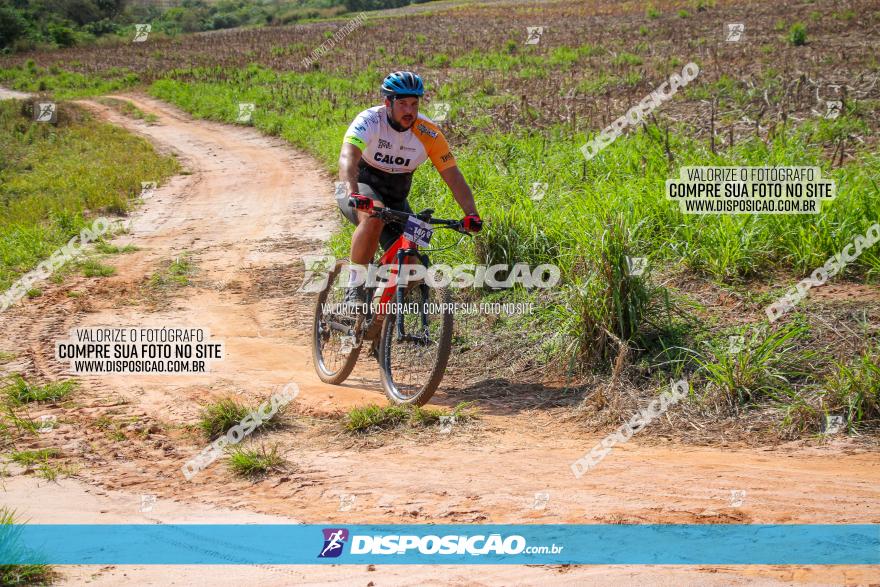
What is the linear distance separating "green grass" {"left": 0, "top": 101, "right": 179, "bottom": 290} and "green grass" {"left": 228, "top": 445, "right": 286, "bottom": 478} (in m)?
6.17

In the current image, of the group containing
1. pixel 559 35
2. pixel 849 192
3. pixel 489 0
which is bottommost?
pixel 849 192

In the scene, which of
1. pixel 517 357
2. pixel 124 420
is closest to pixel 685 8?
pixel 517 357

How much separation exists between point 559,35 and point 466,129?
656 inches

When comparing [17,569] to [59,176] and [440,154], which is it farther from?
[59,176]

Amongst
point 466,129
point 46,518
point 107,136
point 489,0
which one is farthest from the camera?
point 489,0

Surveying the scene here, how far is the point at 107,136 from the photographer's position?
2141cm

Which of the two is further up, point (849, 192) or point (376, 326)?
point (849, 192)

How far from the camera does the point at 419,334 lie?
6.39m

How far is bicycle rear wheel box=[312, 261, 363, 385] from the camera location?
6.91 metres

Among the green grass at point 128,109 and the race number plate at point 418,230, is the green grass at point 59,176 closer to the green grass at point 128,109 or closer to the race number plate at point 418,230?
the green grass at point 128,109

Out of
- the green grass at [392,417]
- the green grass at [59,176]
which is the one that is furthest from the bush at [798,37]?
the green grass at [392,417]

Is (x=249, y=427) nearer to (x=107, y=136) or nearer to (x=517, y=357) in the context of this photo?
(x=517, y=357)

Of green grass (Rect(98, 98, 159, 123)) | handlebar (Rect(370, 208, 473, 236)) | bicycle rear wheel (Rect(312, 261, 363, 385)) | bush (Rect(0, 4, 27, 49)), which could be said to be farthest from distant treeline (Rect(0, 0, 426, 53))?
handlebar (Rect(370, 208, 473, 236))

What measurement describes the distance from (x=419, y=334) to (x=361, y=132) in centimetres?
165
